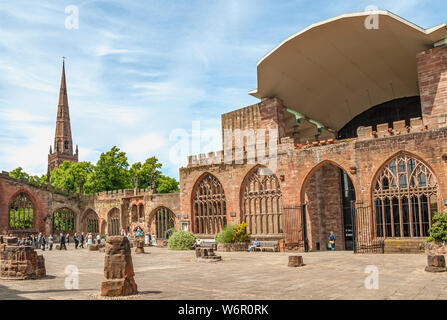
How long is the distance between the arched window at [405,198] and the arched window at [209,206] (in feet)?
33.5

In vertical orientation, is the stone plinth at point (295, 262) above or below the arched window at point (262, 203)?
below

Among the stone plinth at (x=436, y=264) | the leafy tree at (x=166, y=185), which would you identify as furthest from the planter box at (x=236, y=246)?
the leafy tree at (x=166, y=185)

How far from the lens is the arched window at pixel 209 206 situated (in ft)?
87.0

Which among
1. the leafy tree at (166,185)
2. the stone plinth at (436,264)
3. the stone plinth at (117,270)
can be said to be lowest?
the stone plinth at (436,264)

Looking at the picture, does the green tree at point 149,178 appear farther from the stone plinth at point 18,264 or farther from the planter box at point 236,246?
the stone plinth at point 18,264

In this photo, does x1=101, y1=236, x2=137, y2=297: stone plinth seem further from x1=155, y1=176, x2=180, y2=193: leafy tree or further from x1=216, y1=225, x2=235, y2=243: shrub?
x1=155, y1=176, x2=180, y2=193: leafy tree

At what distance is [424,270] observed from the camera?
464 inches

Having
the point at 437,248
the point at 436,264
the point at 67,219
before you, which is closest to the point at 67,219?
the point at 67,219

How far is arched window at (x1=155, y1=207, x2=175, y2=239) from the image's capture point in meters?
35.5

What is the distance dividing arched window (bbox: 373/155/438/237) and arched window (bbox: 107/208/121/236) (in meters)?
27.0

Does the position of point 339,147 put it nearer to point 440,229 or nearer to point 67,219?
point 440,229

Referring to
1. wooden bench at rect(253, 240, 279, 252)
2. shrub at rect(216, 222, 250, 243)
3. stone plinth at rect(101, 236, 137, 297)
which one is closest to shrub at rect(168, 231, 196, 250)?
shrub at rect(216, 222, 250, 243)

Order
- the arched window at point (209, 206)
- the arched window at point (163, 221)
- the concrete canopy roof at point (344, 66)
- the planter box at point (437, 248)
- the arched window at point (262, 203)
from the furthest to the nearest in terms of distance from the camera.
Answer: the arched window at point (163, 221), the arched window at point (209, 206), the arched window at point (262, 203), the concrete canopy roof at point (344, 66), the planter box at point (437, 248)

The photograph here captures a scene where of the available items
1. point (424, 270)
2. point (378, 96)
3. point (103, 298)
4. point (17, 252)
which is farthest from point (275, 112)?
point (103, 298)
